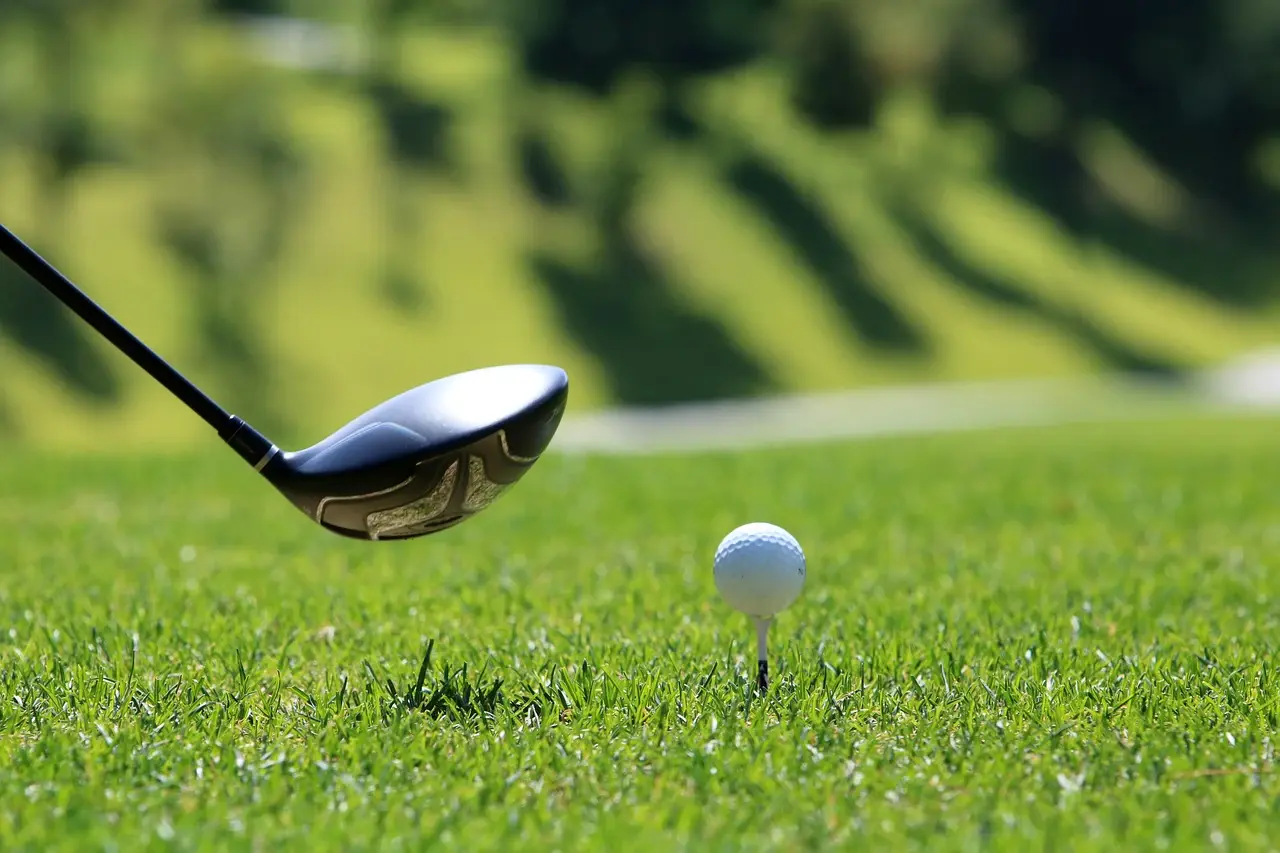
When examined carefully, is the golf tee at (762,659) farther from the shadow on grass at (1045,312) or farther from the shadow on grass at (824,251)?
the shadow on grass at (1045,312)

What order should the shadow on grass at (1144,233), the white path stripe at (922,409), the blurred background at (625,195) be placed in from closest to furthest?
the white path stripe at (922,409) → the blurred background at (625,195) → the shadow on grass at (1144,233)

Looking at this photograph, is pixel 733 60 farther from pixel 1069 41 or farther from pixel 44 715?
pixel 44 715

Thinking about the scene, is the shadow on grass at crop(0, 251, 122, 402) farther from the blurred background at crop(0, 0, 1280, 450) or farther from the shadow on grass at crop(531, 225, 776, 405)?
the shadow on grass at crop(531, 225, 776, 405)

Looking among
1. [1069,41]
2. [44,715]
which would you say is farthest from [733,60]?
[44,715]

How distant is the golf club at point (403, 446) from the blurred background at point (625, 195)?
18530 mm

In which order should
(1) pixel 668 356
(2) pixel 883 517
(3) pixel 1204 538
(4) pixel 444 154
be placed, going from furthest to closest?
1. (4) pixel 444 154
2. (1) pixel 668 356
3. (2) pixel 883 517
4. (3) pixel 1204 538

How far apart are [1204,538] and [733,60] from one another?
3123 cm

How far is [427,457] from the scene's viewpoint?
4.09 metres

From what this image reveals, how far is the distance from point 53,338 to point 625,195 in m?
13.1

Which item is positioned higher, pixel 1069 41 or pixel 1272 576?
pixel 1069 41

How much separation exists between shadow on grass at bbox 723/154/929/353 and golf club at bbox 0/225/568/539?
2936 cm

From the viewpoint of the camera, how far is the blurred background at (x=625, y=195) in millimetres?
26609

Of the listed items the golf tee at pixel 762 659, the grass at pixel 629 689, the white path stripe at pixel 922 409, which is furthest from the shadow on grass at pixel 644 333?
the golf tee at pixel 762 659

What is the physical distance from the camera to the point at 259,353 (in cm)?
2697
